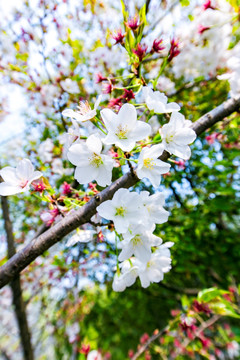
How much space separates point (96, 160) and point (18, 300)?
1215 millimetres

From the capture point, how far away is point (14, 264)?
0.82 meters

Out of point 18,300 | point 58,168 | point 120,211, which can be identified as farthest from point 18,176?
point 18,300

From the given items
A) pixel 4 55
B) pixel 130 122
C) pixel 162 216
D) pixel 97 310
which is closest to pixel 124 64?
pixel 4 55

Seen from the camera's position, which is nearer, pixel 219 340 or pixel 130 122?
pixel 130 122

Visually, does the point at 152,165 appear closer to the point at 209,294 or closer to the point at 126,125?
the point at 126,125

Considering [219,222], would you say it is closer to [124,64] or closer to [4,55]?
[124,64]

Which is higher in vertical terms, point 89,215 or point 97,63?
point 97,63

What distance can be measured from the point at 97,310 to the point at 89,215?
4327 millimetres

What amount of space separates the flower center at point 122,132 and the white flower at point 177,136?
113mm

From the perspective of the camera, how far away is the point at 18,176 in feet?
2.76

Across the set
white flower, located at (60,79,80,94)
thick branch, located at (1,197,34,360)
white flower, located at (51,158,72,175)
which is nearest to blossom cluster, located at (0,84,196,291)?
thick branch, located at (1,197,34,360)

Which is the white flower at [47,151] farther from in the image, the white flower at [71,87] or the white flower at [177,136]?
the white flower at [177,136]

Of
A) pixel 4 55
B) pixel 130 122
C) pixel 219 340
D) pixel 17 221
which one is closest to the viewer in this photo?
pixel 130 122

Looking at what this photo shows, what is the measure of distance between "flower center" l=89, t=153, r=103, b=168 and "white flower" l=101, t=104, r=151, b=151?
89mm
